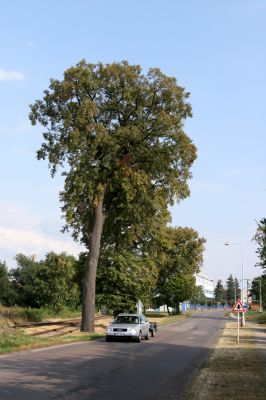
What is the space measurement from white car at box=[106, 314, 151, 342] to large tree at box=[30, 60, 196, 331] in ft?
18.0

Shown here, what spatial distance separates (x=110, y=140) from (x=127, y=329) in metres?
12.1

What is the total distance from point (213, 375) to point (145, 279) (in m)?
30.7

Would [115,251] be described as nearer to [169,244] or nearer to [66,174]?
[169,244]

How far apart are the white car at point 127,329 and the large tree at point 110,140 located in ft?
18.0

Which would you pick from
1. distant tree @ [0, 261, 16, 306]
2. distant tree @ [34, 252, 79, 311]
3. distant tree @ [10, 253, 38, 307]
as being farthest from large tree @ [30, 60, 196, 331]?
distant tree @ [0, 261, 16, 306]

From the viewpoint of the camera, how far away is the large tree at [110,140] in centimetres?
3378

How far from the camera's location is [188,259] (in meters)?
83.6

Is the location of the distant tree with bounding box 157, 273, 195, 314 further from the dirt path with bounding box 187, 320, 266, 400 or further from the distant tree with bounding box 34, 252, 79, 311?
the dirt path with bounding box 187, 320, 266, 400

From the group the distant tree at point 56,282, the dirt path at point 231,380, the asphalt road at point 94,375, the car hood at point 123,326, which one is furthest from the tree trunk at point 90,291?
the distant tree at point 56,282

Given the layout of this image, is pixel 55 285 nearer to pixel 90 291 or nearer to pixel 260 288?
pixel 260 288

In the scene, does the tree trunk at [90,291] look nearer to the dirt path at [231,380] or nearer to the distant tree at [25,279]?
the dirt path at [231,380]

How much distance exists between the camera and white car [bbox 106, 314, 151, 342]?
27.9 meters

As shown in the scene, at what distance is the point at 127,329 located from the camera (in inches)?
1098

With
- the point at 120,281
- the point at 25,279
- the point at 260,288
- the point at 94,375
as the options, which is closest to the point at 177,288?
the point at 260,288
